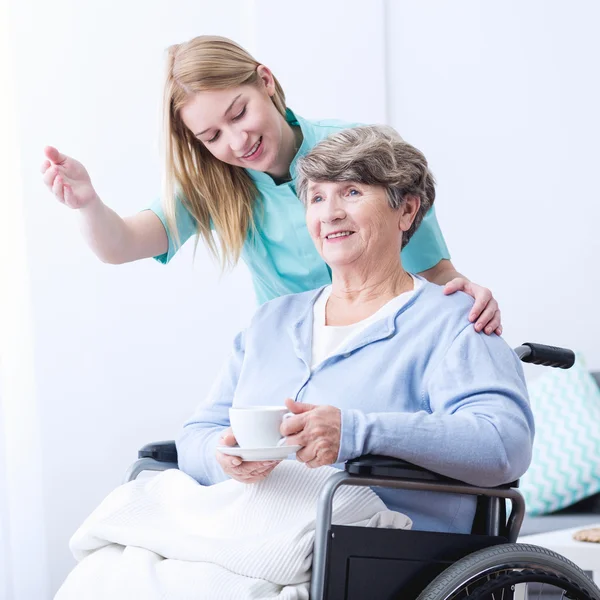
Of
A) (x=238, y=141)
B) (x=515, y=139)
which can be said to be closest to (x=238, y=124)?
(x=238, y=141)

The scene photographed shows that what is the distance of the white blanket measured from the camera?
1.27 m

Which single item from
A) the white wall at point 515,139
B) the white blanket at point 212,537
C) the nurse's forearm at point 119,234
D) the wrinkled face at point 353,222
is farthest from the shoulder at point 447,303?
the white wall at point 515,139

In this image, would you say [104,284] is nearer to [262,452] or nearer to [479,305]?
[479,305]

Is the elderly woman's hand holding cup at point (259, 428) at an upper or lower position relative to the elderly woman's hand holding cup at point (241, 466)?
upper

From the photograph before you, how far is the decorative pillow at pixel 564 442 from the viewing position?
2.63m

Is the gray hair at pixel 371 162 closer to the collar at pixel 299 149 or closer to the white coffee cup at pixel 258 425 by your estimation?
the collar at pixel 299 149

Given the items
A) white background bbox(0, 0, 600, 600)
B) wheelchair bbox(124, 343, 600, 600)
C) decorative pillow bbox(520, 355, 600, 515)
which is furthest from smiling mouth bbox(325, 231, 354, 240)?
white background bbox(0, 0, 600, 600)

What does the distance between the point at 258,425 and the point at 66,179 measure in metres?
0.78

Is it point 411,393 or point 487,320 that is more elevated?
point 487,320

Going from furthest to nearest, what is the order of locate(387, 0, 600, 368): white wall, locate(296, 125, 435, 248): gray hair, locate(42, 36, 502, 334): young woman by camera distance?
locate(387, 0, 600, 368): white wall < locate(42, 36, 502, 334): young woman < locate(296, 125, 435, 248): gray hair

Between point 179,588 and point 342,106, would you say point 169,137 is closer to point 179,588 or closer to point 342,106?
point 179,588

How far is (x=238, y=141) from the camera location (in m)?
1.81

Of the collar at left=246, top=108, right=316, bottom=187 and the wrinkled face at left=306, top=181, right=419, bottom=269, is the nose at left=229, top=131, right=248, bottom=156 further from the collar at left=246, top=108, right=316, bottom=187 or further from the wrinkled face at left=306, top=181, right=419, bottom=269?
the wrinkled face at left=306, top=181, right=419, bottom=269

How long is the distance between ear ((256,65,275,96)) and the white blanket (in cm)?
83
